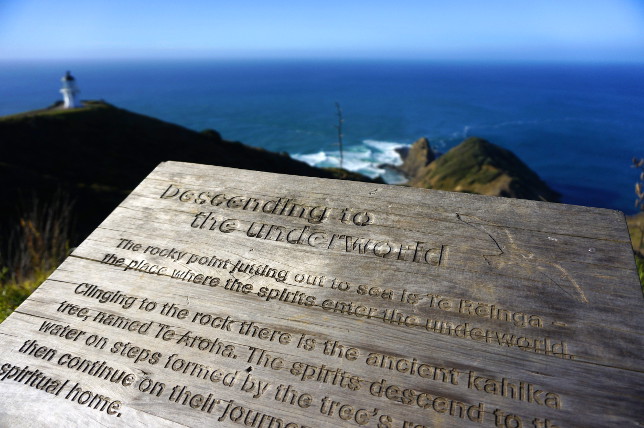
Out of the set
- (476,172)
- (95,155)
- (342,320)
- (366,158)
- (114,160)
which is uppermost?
(342,320)

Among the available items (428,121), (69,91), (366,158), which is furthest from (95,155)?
(428,121)

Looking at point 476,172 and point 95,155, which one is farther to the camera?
point 476,172

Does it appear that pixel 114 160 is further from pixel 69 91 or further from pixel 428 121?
pixel 428 121

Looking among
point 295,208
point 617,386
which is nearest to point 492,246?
point 617,386

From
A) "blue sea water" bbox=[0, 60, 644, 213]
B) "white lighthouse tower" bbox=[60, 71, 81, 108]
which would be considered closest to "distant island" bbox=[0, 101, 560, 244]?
"white lighthouse tower" bbox=[60, 71, 81, 108]

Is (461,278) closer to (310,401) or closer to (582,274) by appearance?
(582,274)

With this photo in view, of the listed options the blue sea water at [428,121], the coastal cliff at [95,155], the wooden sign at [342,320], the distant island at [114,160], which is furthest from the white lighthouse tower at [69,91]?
the wooden sign at [342,320]

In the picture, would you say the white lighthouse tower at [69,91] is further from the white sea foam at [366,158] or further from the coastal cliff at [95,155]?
the white sea foam at [366,158]

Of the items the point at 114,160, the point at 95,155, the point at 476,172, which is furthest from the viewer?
the point at 476,172
